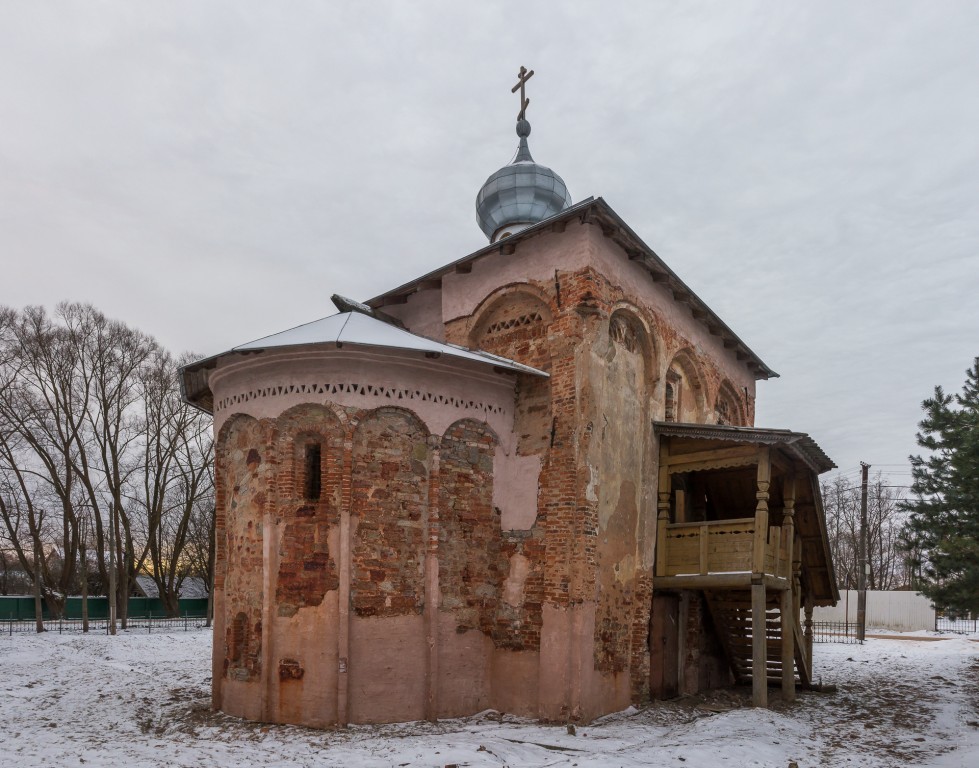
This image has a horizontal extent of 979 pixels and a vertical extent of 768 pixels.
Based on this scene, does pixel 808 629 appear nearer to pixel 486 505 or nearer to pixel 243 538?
pixel 486 505

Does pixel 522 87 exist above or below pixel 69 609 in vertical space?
above

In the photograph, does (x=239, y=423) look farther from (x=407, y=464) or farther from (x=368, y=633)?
(x=368, y=633)

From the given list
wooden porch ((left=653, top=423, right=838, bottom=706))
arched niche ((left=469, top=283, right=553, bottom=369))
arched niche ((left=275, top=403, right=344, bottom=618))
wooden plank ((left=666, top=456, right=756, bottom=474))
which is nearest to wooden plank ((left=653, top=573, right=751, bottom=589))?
wooden porch ((left=653, top=423, right=838, bottom=706))

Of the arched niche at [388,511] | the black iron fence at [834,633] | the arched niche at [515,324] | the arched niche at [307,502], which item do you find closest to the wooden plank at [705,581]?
the arched niche at [515,324]

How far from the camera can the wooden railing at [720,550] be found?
10.7 metres

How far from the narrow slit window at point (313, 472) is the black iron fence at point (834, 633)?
16.8 meters

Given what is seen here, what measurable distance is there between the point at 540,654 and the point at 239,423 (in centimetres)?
509

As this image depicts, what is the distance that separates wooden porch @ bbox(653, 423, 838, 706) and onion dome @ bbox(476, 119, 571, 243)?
5921 mm

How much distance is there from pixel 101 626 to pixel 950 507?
1004 inches

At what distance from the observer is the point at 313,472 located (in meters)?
9.96

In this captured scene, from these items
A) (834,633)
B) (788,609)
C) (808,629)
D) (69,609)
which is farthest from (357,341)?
(69,609)

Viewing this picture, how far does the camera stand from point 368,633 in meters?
9.37

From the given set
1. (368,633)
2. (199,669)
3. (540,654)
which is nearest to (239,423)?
(368,633)

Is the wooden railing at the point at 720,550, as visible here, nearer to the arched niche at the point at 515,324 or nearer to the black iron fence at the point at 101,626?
the arched niche at the point at 515,324
